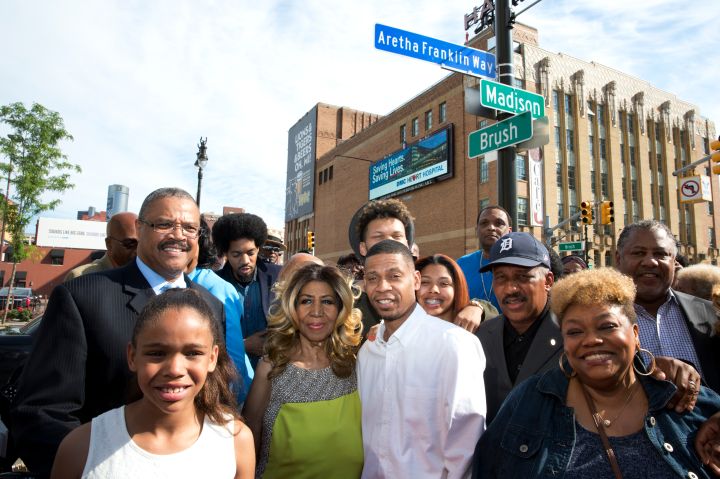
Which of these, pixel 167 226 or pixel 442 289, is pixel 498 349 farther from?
pixel 167 226

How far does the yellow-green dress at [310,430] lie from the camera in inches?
102

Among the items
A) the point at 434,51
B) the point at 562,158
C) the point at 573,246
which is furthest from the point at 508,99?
the point at 562,158

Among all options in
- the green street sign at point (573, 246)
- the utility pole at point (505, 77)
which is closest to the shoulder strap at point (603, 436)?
the utility pole at point (505, 77)

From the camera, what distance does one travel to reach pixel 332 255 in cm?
5100

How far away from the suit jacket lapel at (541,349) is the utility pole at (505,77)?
3555 millimetres

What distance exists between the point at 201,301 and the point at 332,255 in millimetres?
48771

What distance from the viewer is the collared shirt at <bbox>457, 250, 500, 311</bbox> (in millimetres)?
4836

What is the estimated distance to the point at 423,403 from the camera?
2.54 metres

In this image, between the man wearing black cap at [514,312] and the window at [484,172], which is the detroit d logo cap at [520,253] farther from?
the window at [484,172]

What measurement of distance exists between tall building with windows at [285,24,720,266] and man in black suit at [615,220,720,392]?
2617 cm

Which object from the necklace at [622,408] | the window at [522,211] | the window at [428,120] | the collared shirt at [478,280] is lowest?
the necklace at [622,408]

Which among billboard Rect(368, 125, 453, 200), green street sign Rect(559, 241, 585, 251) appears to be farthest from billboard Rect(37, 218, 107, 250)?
green street sign Rect(559, 241, 585, 251)

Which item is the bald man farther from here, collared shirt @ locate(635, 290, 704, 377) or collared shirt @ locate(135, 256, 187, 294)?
collared shirt @ locate(635, 290, 704, 377)

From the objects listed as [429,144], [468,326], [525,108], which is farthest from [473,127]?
[468,326]
